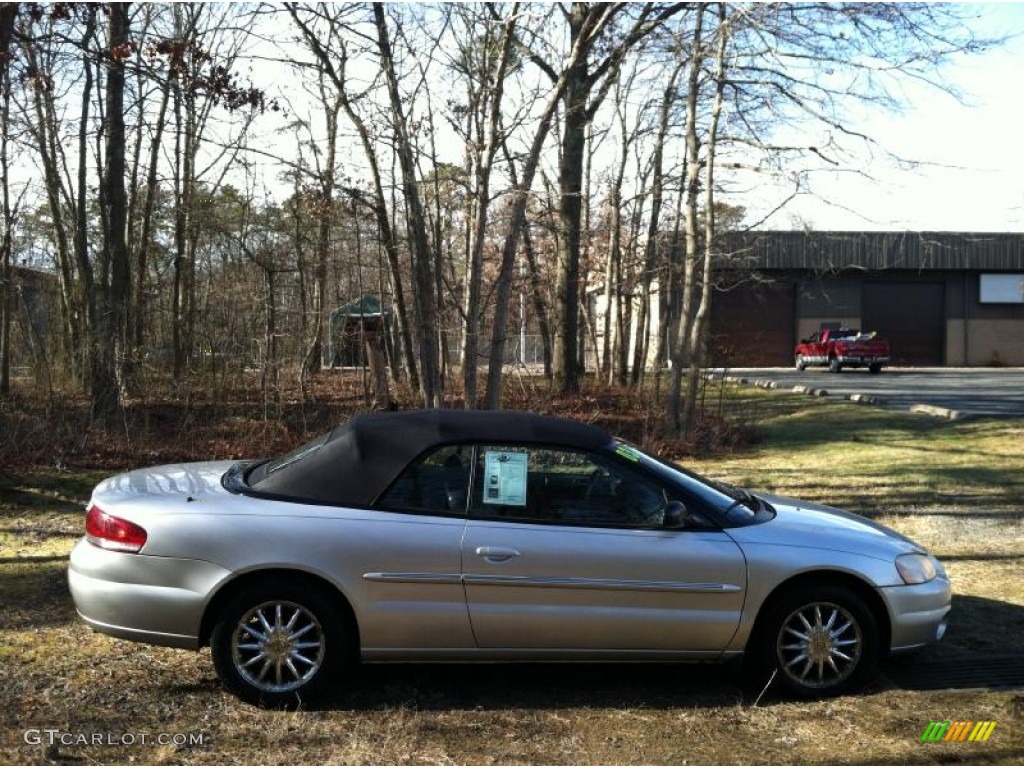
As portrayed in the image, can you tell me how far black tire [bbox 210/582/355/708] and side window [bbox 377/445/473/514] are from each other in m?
0.61

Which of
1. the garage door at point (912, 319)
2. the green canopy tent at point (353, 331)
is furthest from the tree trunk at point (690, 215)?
the garage door at point (912, 319)

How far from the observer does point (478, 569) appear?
178 inches

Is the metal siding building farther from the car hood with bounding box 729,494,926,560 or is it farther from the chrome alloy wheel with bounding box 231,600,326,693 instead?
the chrome alloy wheel with bounding box 231,600,326,693

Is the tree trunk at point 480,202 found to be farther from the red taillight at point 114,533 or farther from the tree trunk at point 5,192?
the red taillight at point 114,533

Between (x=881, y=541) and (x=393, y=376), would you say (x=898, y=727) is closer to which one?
(x=881, y=541)

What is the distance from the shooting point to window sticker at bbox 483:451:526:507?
4.72 meters

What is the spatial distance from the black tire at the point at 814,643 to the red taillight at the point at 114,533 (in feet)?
10.2

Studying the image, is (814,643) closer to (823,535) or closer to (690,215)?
(823,535)

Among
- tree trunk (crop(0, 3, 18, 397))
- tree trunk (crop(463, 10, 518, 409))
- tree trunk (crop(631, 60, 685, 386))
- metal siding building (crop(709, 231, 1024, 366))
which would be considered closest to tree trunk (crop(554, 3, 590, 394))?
tree trunk (crop(631, 60, 685, 386))

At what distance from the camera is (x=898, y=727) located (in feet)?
14.2

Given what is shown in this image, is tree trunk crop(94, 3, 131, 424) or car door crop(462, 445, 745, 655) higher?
tree trunk crop(94, 3, 131, 424)

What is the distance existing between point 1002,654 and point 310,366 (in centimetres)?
1175

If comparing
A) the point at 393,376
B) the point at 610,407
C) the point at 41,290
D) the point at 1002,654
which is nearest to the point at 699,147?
the point at 610,407

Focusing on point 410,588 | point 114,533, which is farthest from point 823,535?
point 114,533
